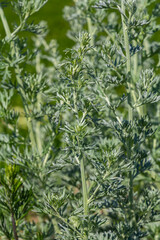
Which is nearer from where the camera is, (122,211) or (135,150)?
(135,150)

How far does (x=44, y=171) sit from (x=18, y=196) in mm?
451

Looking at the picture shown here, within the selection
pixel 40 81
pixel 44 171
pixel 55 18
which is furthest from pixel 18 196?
pixel 55 18

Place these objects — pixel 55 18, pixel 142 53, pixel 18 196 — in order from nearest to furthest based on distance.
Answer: pixel 18 196
pixel 142 53
pixel 55 18

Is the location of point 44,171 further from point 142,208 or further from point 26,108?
point 142,208

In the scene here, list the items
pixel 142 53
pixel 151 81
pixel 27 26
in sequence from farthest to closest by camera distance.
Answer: pixel 142 53 < pixel 27 26 < pixel 151 81

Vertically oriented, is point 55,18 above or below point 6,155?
above

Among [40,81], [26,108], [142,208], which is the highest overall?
[40,81]

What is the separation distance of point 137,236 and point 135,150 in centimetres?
47

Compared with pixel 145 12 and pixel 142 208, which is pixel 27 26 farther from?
pixel 142 208

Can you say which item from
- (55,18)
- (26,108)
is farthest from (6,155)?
(55,18)

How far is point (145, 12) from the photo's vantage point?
2193 mm

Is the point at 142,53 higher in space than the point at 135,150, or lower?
A: higher

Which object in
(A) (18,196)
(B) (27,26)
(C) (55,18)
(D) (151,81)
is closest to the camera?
(A) (18,196)

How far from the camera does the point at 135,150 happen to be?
5.51 ft
